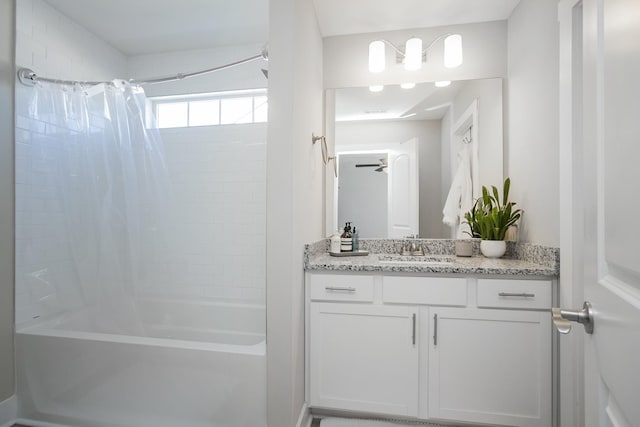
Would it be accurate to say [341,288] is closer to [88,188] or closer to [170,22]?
[88,188]

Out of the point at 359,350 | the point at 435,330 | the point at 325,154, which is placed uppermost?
the point at 325,154

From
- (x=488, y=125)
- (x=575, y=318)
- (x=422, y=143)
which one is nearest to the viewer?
(x=575, y=318)

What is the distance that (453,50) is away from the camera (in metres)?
2.04

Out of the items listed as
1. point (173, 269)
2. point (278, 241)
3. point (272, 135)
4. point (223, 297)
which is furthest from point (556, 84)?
point (173, 269)

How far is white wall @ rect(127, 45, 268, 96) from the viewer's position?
234 cm

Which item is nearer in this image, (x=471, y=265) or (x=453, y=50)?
(x=471, y=265)

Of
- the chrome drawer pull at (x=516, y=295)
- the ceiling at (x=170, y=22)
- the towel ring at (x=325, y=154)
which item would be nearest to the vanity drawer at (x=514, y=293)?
the chrome drawer pull at (x=516, y=295)

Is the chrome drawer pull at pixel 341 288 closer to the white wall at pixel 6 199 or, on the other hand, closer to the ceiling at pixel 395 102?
the ceiling at pixel 395 102

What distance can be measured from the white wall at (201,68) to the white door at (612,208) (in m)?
2.15

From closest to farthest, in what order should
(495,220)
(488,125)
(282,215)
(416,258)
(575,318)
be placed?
(575,318), (282,215), (495,220), (416,258), (488,125)

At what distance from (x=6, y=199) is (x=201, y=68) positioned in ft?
5.09

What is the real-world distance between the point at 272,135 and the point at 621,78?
123 cm

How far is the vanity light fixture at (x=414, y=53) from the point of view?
2039 millimetres

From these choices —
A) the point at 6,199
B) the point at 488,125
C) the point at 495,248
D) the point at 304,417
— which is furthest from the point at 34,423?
the point at 488,125
